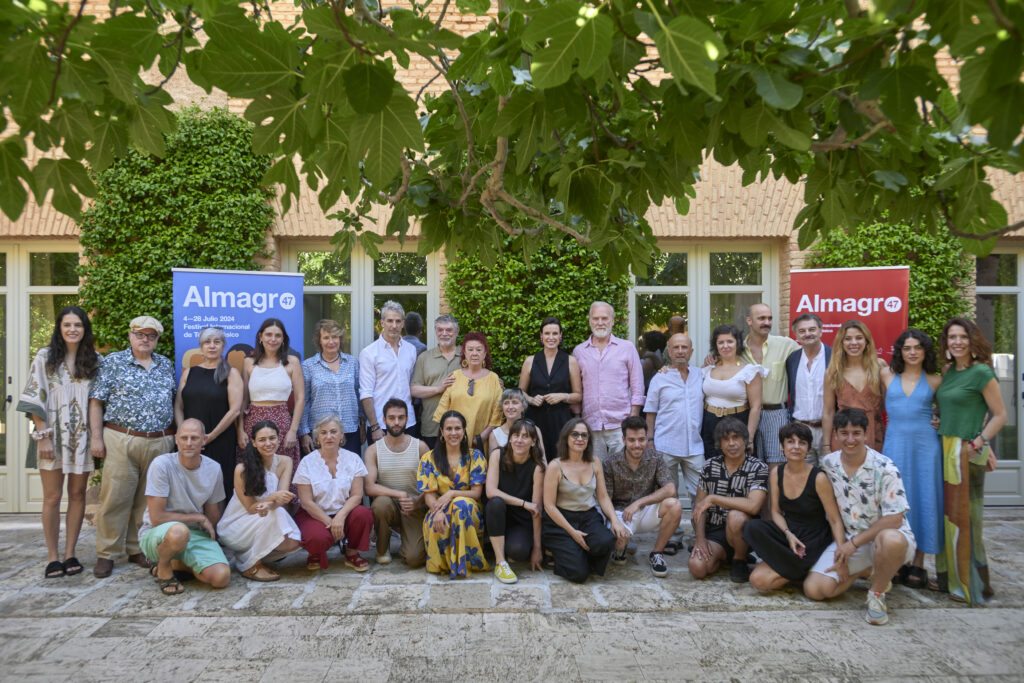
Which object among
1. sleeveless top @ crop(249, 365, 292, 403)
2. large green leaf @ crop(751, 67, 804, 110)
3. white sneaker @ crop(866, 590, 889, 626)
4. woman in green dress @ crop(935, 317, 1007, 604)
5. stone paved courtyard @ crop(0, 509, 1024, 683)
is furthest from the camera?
sleeveless top @ crop(249, 365, 292, 403)

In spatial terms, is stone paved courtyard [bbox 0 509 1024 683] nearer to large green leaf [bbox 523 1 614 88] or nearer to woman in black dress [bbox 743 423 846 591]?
woman in black dress [bbox 743 423 846 591]

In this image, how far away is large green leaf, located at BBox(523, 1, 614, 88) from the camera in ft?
4.37

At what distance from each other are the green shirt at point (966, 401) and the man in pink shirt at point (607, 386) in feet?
7.13

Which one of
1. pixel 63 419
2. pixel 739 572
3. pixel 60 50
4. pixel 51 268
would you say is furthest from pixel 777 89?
→ pixel 51 268

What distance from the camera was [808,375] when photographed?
5594 mm

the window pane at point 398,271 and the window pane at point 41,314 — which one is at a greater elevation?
the window pane at point 398,271

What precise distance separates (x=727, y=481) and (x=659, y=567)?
77 cm

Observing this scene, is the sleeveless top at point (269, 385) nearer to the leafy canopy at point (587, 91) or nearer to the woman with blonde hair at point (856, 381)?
the leafy canopy at point (587, 91)

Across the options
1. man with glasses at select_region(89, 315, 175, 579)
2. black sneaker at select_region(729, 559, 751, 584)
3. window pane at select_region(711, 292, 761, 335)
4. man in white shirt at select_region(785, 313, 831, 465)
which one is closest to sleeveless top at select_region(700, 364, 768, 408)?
man in white shirt at select_region(785, 313, 831, 465)

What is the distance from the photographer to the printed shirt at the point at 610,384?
597cm

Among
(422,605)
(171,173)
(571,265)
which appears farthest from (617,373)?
(171,173)

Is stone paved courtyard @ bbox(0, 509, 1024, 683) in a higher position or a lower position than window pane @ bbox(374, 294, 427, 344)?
lower

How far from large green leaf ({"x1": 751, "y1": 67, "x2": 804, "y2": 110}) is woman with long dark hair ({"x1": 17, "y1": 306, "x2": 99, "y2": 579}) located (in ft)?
16.8

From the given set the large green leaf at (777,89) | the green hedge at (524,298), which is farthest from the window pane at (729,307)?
the large green leaf at (777,89)
